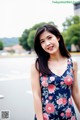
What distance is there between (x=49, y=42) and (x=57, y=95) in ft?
0.76

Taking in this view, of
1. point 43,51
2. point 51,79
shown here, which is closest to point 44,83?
point 51,79

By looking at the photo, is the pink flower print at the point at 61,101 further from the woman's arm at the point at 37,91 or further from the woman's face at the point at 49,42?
the woman's face at the point at 49,42

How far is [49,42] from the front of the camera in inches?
52.5

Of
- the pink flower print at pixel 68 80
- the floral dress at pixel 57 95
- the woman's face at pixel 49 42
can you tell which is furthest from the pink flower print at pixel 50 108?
the woman's face at pixel 49 42

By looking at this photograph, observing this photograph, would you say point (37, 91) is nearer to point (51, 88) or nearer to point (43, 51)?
point (51, 88)

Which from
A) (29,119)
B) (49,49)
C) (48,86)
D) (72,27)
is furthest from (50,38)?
(72,27)

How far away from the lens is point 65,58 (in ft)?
4.55

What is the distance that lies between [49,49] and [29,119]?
4.74ft

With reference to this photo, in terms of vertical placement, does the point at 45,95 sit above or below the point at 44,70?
below

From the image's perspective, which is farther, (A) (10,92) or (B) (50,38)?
(A) (10,92)

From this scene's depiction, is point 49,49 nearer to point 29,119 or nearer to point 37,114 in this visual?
point 37,114

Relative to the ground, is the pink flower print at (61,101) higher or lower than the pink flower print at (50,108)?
higher

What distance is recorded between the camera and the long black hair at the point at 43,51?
1327mm

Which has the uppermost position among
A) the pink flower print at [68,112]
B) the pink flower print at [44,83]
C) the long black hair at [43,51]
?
the long black hair at [43,51]
